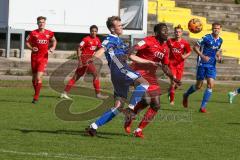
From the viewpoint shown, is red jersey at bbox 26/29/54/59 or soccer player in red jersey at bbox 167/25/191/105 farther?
soccer player in red jersey at bbox 167/25/191/105

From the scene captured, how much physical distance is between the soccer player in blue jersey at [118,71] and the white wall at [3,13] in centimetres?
1756

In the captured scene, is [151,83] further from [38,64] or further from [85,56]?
[85,56]

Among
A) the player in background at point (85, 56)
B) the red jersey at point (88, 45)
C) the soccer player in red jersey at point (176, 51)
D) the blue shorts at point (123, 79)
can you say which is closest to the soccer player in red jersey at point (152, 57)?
the blue shorts at point (123, 79)

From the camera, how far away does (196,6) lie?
3988 cm

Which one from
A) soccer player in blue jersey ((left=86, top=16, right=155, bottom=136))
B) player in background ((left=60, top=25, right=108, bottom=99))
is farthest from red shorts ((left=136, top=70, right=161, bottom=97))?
player in background ((left=60, top=25, right=108, bottom=99))

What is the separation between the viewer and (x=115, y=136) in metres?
13.7

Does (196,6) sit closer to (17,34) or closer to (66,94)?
(17,34)

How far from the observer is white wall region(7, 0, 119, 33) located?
101 ft

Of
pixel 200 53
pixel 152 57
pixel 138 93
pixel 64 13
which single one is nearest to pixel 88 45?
pixel 200 53

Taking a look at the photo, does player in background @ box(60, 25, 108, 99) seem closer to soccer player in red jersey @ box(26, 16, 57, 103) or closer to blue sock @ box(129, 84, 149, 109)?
soccer player in red jersey @ box(26, 16, 57, 103)

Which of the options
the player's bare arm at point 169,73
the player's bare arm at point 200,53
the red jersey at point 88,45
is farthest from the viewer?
the red jersey at point 88,45

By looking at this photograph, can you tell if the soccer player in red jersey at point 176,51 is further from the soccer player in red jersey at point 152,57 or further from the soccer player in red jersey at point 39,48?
the soccer player in red jersey at point 152,57

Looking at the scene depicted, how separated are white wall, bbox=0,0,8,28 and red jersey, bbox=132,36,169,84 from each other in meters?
17.2

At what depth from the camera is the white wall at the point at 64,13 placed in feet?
101
